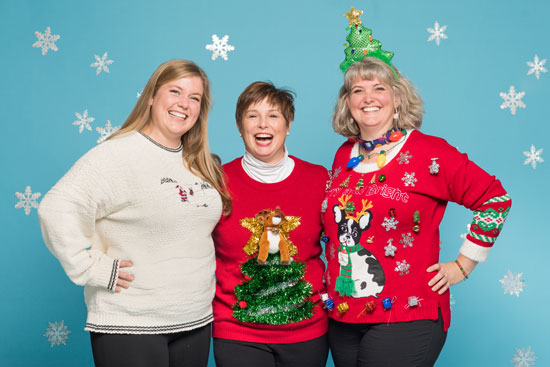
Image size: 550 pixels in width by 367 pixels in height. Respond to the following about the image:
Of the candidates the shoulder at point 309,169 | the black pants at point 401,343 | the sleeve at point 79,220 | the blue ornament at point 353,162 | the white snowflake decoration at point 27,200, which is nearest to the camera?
the sleeve at point 79,220

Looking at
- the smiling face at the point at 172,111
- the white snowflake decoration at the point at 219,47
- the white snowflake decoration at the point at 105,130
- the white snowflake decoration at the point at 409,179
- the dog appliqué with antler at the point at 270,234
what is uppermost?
the white snowflake decoration at the point at 219,47

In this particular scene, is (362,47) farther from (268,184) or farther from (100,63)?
(100,63)

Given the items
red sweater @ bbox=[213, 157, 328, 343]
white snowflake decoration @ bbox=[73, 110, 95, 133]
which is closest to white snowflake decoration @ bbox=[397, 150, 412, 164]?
red sweater @ bbox=[213, 157, 328, 343]

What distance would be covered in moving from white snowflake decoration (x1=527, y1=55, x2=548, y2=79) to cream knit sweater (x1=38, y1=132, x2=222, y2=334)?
2.49 m

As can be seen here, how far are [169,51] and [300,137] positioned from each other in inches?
39.7

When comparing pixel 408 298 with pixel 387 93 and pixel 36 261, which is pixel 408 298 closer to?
pixel 387 93

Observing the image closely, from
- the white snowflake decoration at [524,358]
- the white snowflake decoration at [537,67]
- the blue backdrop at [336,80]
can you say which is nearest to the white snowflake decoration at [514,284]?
the blue backdrop at [336,80]

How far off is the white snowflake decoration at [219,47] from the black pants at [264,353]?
1.95 meters

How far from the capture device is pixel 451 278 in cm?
215

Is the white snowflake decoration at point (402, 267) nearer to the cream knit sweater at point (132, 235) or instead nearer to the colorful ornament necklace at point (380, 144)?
the colorful ornament necklace at point (380, 144)

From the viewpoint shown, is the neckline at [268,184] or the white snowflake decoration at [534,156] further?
the white snowflake decoration at [534,156]

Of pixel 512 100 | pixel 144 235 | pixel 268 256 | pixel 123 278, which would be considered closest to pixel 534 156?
pixel 512 100

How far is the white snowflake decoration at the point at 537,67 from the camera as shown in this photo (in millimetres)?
3502

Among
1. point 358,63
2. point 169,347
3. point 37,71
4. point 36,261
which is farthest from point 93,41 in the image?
point 169,347
